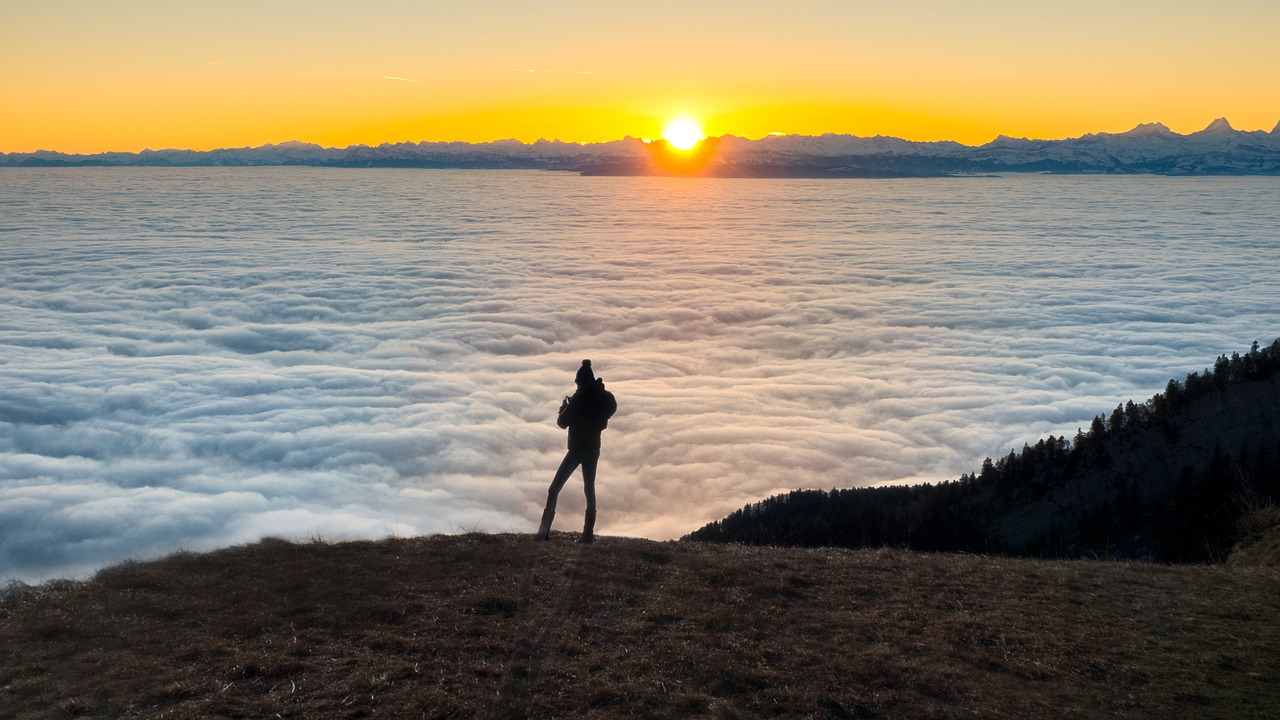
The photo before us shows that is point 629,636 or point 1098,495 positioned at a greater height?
point 629,636

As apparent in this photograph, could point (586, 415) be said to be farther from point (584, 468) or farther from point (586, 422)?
point (584, 468)

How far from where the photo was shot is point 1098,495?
858 inches

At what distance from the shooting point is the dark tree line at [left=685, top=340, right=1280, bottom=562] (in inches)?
749

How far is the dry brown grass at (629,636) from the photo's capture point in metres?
6.11

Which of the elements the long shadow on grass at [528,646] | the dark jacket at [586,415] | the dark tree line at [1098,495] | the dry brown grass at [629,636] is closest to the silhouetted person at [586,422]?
the dark jacket at [586,415]

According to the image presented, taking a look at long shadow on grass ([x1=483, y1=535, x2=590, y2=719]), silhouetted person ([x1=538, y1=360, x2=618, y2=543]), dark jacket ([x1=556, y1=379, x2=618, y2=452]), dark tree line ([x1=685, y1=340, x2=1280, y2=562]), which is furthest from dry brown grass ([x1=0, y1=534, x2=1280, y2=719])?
dark tree line ([x1=685, y1=340, x2=1280, y2=562])

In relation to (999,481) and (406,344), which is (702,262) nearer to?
(406,344)

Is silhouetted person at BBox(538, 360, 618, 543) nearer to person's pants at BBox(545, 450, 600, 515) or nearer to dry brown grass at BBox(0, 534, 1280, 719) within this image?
person's pants at BBox(545, 450, 600, 515)

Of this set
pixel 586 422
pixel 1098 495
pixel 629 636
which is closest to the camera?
pixel 629 636

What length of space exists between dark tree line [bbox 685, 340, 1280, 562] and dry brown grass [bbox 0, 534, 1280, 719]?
10192mm

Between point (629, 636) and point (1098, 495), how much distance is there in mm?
18538

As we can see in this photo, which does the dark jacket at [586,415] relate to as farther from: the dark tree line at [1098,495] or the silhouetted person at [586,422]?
the dark tree line at [1098,495]

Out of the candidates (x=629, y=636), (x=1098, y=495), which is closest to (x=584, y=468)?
(x=629, y=636)

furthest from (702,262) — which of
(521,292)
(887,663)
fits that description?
(887,663)
